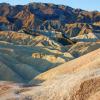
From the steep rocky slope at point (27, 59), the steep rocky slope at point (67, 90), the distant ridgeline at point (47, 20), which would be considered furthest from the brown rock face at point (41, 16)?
the steep rocky slope at point (67, 90)

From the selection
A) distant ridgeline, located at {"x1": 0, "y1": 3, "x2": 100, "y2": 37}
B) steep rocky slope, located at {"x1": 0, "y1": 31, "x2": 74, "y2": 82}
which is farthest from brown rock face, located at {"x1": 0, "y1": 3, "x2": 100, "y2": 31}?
steep rocky slope, located at {"x1": 0, "y1": 31, "x2": 74, "y2": 82}

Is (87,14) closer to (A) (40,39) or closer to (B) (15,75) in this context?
(A) (40,39)

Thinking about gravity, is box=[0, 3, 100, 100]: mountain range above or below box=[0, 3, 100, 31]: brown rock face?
above

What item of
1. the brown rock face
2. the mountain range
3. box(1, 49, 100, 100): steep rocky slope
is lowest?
the brown rock face

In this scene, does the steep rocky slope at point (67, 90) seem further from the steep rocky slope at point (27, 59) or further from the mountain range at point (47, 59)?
the steep rocky slope at point (27, 59)

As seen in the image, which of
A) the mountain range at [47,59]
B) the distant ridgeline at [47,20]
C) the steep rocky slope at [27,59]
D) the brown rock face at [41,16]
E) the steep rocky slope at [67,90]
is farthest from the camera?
the brown rock face at [41,16]

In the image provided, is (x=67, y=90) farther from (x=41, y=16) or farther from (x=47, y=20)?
(x=41, y=16)

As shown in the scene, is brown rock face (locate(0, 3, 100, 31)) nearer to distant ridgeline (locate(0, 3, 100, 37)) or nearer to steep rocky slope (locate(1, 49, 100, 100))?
distant ridgeline (locate(0, 3, 100, 37))

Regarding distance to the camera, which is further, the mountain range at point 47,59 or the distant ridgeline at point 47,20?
the distant ridgeline at point 47,20
